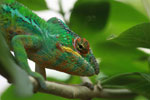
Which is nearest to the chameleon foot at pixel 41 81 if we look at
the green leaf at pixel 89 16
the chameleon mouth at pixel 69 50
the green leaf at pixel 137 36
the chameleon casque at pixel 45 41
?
the chameleon casque at pixel 45 41

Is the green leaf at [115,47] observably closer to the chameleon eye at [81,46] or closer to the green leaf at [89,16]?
the green leaf at [89,16]

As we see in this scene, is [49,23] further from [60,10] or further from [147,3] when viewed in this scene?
[147,3]

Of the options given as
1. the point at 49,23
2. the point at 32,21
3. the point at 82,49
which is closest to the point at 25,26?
the point at 32,21

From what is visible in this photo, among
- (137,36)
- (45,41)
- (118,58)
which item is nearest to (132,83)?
(118,58)

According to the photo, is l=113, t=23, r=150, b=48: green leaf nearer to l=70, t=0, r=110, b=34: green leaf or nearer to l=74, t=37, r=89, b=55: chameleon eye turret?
l=74, t=37, r=89, b=55: chameleon eye turret

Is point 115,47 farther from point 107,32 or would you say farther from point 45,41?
point 45,41

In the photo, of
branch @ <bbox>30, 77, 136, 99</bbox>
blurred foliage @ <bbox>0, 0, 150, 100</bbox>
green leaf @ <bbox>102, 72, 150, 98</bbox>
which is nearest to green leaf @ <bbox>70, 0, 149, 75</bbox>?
blurred foliage @ <bbox>0, 0, 150, 100</bbox>
